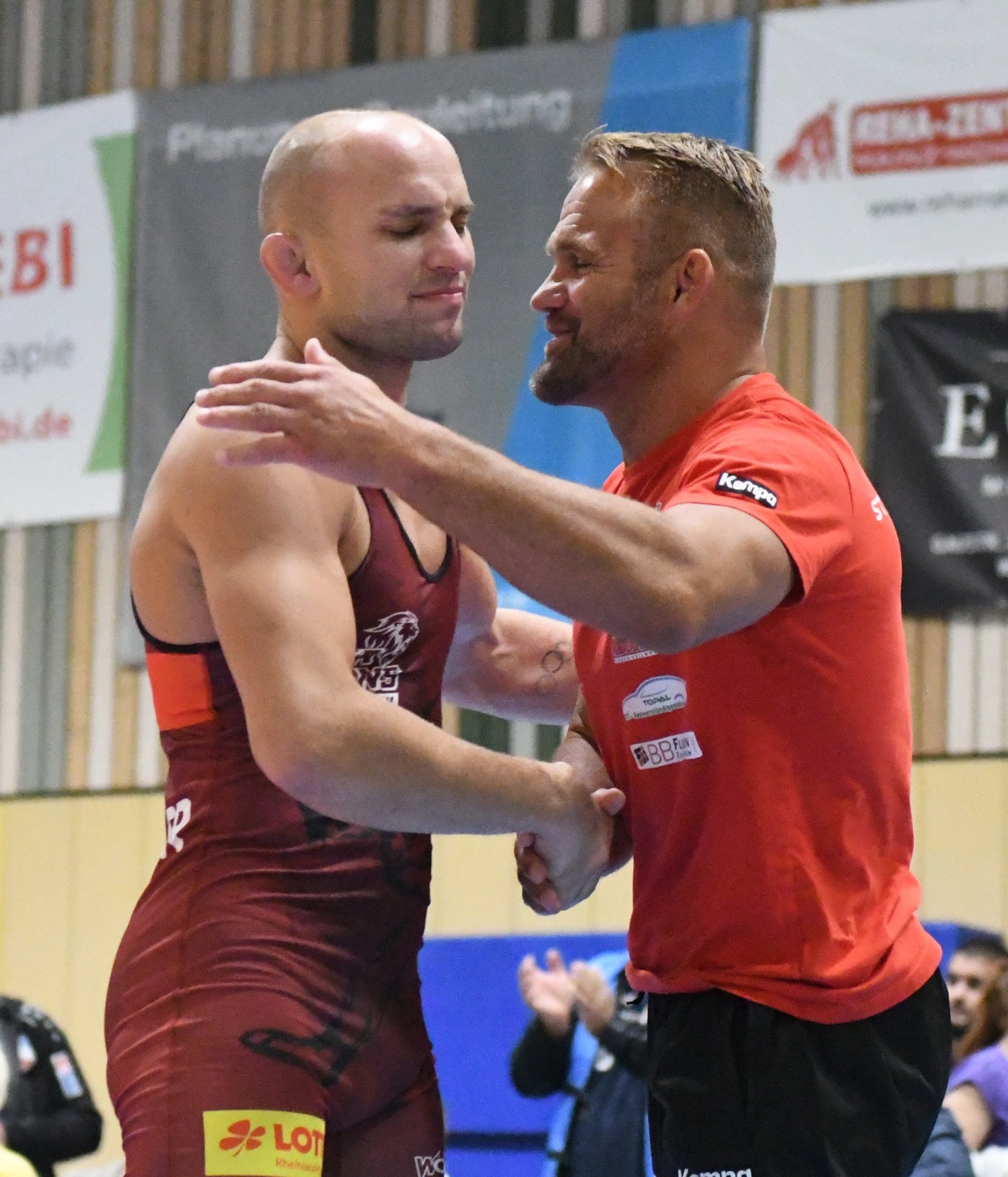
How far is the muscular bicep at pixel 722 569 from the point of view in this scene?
2777mm

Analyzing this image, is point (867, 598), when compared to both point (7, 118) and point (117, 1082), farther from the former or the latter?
point (7, 118)

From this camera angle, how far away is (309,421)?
105 inches

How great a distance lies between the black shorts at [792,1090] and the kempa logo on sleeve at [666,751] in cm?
42

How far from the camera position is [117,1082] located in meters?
3.08

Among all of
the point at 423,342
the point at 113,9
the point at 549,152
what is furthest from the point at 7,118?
the point at 423,342

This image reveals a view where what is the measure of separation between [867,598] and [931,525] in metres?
6.47

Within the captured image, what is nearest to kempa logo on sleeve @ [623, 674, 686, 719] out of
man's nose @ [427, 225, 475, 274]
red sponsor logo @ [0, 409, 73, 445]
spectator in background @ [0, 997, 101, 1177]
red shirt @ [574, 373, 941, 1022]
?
red shirt @ [574, 373, 941, 1022]

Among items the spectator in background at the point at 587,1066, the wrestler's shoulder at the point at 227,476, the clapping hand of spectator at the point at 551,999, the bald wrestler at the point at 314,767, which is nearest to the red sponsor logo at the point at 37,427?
the spectator in background at the point at 587,1066

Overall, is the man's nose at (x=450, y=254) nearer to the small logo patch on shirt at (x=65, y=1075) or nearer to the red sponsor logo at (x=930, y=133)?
the small logo patch on shirt at (x=65, y=1075)

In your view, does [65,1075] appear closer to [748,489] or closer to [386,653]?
[386,653]

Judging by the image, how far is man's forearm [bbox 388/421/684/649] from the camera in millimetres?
2701

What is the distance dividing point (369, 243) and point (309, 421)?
0.76 metres

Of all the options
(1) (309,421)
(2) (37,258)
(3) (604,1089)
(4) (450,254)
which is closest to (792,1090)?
(1) (309,421)

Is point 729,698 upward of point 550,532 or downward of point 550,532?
downward
